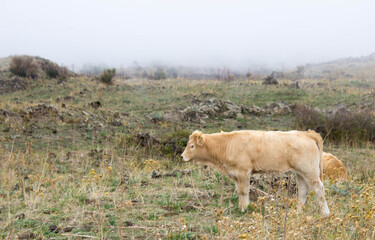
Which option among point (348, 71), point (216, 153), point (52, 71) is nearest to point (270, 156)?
point (216, 153)

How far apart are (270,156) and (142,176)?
3318mm

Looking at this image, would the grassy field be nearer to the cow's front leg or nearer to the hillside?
the cow's front leg

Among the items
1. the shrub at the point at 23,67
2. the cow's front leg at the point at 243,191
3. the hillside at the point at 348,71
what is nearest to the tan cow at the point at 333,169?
the cow's front leg at the point at 243,191

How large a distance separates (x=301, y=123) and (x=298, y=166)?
38.6ft

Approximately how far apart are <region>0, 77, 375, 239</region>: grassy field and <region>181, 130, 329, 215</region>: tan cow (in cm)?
33

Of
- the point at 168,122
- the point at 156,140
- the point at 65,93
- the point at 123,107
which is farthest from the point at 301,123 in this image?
the point at 65,93

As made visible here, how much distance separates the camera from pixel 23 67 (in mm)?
31812

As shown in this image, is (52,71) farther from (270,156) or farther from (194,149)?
(270,156)

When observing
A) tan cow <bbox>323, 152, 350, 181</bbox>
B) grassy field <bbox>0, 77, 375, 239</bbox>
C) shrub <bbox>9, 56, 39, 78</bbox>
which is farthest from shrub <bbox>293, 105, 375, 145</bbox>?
shrub <bbox>9, 56, 39, 78</bbox>

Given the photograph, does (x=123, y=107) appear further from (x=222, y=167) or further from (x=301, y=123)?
(x=222, y=167)

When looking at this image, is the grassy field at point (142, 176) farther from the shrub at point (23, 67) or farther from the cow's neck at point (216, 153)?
the shrub at point (23, 67)

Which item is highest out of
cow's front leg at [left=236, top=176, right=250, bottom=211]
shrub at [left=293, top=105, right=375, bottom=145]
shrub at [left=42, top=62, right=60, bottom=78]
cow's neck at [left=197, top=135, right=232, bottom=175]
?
shrub at [left=42, top=62, right=60, bottom=78]

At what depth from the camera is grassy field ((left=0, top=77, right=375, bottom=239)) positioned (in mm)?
4141

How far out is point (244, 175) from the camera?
5.54 meters
